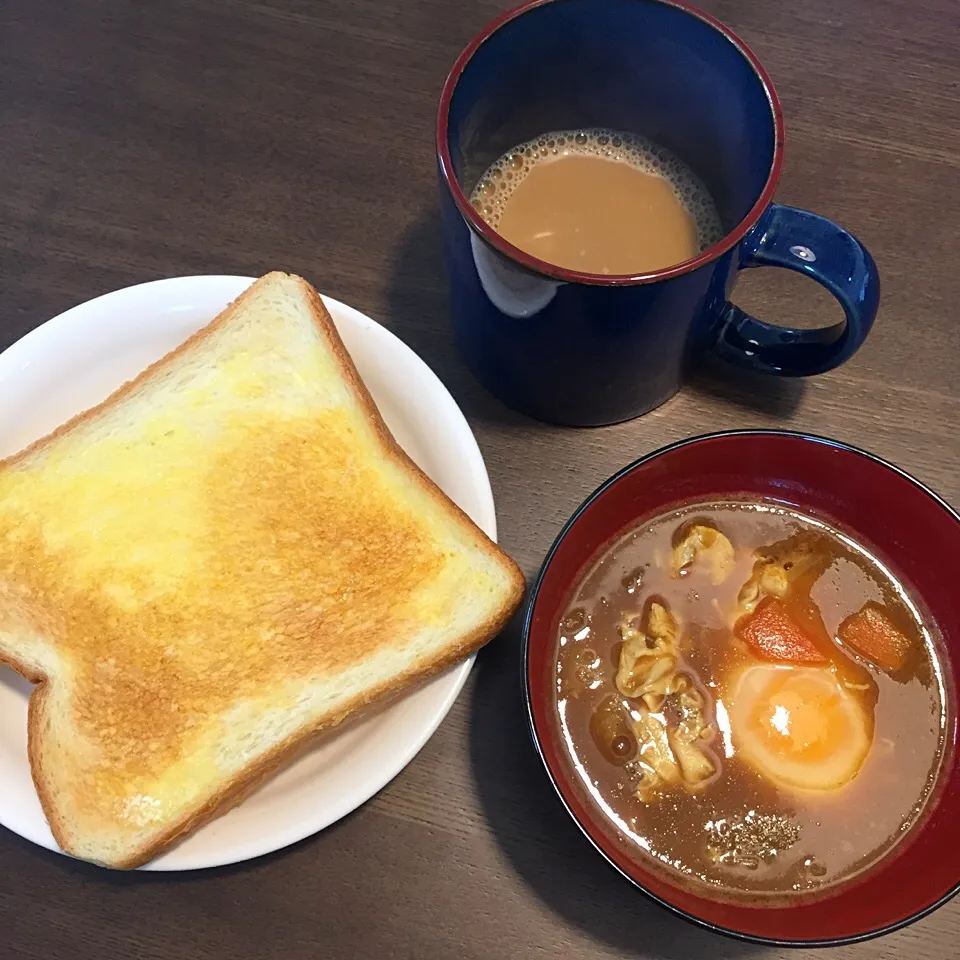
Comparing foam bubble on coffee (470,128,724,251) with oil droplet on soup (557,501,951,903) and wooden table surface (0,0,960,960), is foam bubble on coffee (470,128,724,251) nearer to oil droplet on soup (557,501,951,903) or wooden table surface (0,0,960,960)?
wooden table surface (0,0,960,960)

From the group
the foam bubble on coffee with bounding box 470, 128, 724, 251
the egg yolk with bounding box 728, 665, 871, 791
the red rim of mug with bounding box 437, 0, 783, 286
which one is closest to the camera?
the red rim of mug with bounding box 437, 0, 783, 286

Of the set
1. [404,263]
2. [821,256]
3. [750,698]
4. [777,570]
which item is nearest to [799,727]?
[750,698]

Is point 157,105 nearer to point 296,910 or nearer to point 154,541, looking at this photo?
point 154,541

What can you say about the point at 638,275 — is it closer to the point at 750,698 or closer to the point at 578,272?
the point at 578,272

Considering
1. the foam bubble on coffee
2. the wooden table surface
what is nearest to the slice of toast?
the wooden table surface

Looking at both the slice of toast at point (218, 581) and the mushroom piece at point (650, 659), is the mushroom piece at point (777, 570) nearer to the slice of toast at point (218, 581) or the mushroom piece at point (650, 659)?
the mushroom piece at point (650, 659)

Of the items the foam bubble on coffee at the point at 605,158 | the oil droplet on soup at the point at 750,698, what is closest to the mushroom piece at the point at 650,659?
the oil droplet on soup at the point at 750,698
